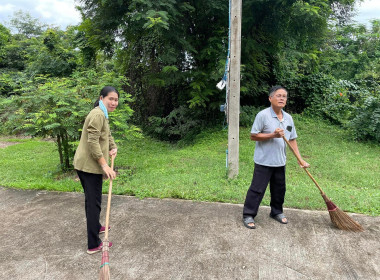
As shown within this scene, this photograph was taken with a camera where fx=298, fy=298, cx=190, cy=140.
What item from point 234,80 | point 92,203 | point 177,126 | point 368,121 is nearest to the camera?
point 92,203

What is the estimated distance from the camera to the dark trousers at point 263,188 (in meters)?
3.53

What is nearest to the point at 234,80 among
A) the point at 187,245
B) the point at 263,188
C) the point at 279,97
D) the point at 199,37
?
the point at 279,97

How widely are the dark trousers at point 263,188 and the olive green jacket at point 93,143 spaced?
1747 mm

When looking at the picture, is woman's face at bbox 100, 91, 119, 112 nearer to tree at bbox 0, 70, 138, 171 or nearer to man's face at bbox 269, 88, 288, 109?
man's face at bbox 269, 88, 288, 109

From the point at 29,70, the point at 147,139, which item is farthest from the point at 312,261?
the point at 29,70

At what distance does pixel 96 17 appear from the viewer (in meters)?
8.68

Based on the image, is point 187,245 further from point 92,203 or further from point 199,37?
point 199,37

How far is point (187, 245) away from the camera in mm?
3154

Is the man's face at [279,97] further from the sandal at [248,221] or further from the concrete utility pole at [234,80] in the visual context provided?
the concrete utility pole at [234,80]

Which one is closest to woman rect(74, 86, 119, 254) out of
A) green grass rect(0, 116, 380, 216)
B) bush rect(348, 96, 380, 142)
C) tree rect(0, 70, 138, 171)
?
green grass rect(0, 116, 380, 216)

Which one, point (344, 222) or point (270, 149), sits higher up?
point (270, 149)

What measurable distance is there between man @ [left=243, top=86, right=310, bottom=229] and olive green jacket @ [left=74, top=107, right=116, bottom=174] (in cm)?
166

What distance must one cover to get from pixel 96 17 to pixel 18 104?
13.7 ft

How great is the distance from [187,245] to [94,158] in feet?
4.35
